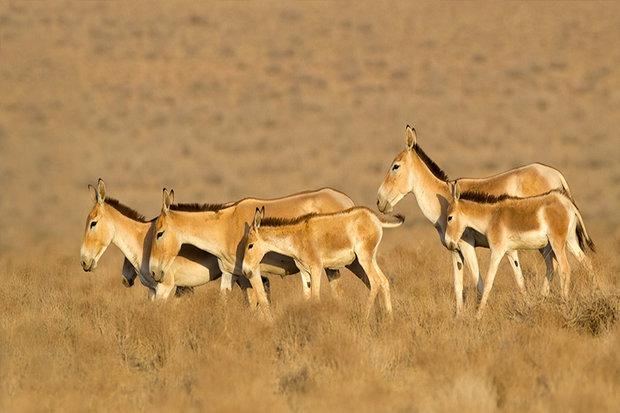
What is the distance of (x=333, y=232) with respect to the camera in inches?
537

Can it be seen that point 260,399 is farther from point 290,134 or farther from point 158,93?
point 158,93

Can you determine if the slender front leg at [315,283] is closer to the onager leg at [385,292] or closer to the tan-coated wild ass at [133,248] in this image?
the onager leg at [385,292]

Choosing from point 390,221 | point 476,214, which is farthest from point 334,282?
point 476,214

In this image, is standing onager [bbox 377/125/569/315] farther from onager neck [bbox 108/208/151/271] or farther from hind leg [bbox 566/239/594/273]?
onager neck [bbox 108/208/151/271]

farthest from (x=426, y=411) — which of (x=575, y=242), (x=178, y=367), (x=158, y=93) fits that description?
(x=158, y=93)

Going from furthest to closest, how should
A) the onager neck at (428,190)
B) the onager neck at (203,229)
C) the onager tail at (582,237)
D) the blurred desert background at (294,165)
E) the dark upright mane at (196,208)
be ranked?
the onager neck at (428,190), the dark upright mane at (196,208), the onager neck at (203,229), the onager tail at (582,237), the blurred desert background at (294,165)

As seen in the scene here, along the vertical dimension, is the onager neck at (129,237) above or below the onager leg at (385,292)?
above

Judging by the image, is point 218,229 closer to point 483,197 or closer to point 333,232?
point 333,232

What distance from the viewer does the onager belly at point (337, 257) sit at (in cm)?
1372

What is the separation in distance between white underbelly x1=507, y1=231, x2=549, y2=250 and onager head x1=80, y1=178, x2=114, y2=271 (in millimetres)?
4896

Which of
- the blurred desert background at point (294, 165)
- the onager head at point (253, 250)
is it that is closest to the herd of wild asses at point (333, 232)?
the onager head at point (253, 250)

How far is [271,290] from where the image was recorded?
16.2 metres

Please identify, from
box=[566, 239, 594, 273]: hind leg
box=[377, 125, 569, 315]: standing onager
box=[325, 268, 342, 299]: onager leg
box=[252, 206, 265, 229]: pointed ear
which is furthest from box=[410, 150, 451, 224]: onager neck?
box=[252, 206, 265, 229]: pointed ear

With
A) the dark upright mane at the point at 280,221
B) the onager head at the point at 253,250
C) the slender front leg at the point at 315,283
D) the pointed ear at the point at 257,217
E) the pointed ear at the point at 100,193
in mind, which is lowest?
the slender front leg at the point at 315,283
